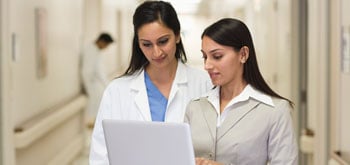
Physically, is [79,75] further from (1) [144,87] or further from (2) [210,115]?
(2) [210,115]

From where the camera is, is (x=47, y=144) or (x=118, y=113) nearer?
(x=118, y=113)

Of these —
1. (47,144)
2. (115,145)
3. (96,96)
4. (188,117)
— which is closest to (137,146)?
(115,145)

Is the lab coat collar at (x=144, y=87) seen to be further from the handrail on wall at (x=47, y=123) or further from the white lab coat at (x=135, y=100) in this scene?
the handrail on wall at (x=47, y=123)

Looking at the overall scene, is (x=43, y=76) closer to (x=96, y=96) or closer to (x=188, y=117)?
(x=96, y=96)

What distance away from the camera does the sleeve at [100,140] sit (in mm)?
2238

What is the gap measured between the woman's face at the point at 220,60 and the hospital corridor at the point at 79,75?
0.14m

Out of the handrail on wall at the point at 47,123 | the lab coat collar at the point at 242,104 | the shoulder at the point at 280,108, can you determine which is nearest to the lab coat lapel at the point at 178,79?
the lab coat collar at the point at 242,104

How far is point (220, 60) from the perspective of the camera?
6.14ft

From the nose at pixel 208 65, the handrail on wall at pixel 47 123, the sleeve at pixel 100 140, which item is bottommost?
the handrail on wall at pixel 47 123

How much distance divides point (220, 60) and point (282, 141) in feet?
1.10

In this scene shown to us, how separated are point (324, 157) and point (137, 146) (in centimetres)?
227

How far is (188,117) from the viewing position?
199 cm

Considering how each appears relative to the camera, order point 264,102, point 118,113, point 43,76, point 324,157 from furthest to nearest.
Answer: point 43,76 → point 324,157 → point 118,113 → point 264,102

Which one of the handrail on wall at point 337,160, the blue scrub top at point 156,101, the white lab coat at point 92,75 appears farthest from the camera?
the white lab coat at point 92,75
